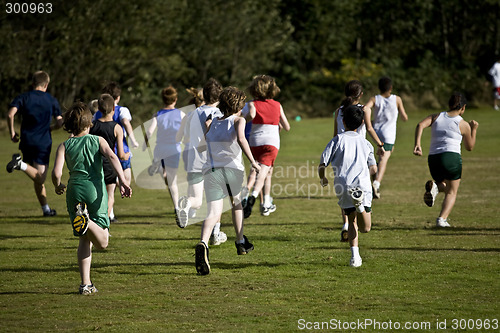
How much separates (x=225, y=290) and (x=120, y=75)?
29933mm

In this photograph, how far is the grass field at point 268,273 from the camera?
6.33 meters

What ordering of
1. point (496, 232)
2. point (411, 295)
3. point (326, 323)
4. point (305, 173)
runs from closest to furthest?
point (326, 323) → point (411, 295) → point (496, 232) → point (305, 173)

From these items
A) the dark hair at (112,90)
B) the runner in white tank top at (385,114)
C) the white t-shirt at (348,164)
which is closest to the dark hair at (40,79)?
the dark hair at (112,90)

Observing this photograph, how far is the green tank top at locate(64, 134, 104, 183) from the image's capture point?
709 cm

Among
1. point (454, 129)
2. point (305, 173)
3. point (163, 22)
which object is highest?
point (163, 22)

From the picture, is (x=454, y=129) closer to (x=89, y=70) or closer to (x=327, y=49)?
(x=89, y=70)

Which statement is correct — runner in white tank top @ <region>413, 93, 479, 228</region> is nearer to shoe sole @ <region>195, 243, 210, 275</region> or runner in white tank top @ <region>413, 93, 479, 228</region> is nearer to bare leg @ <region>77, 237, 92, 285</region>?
shoe sole @ <region>195, 243, 210, 275</region>

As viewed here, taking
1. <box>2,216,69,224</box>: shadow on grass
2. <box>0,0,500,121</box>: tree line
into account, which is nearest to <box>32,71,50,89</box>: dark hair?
<box>2,216,69,224</box>: shadow on grass

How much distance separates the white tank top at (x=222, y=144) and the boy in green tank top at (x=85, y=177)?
135cm

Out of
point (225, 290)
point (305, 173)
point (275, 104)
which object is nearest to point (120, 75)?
point (305, 173)

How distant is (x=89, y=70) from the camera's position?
112ft

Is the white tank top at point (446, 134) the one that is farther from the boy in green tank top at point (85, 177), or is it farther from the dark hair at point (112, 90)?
the boy in green tank top at point (85, 177)

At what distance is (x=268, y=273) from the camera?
8.05 metres

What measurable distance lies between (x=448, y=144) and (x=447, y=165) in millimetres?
292
